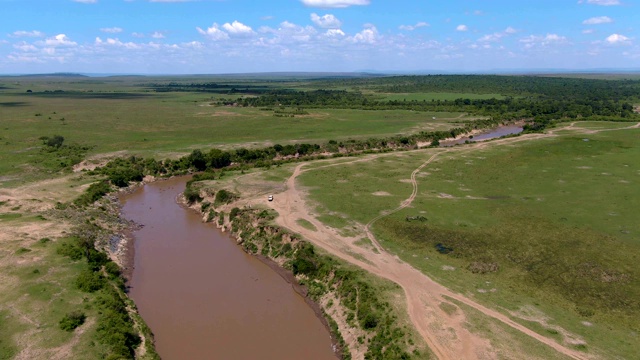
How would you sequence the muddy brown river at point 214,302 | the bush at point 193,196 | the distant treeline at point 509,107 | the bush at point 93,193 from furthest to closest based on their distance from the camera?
the distant treeline at point 509,107 → the bush at point 193,196 → the bush at point 93,193 → the muddy brown river at point 214,302

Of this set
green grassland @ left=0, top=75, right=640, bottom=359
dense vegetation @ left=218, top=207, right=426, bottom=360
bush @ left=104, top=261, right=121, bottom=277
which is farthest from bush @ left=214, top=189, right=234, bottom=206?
bush @ left=104, top=261, right=121, bottom=277

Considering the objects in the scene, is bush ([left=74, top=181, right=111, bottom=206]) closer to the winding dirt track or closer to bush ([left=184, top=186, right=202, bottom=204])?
bush ([left=184, top=186, right=202, bottom=204])

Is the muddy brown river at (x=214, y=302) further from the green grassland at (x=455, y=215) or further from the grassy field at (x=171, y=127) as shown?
the grassy field at (x=171, y=127)

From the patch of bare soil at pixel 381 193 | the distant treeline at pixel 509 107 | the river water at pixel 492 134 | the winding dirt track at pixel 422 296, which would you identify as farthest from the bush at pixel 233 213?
the distant treeline at pixel 509 107

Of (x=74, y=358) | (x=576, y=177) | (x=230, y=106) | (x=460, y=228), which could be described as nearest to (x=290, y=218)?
(x=460, y=228)

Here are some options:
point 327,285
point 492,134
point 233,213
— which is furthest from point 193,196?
point 492,134

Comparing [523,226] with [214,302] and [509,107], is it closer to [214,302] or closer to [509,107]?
[214,302]
